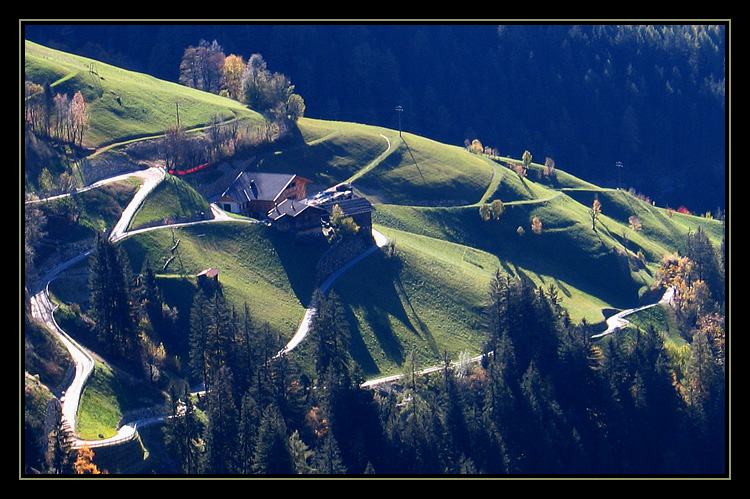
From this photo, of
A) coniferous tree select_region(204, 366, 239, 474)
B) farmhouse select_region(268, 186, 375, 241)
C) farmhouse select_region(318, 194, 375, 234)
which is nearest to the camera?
coniferous tree select_region(204, 366, 239, 474)

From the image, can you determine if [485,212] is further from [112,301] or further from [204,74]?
[204,74]

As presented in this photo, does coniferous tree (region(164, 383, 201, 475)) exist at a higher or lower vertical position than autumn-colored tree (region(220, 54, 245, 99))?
lower

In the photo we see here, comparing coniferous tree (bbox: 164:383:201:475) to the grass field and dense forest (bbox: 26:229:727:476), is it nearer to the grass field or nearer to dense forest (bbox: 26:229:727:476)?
dense forest (bbox: 26:229:727:476)

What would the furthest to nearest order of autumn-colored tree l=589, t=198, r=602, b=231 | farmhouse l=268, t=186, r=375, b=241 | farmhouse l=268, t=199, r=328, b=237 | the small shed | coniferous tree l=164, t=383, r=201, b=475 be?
autumn-colored tree l=589, t=198, r=602, b=231 → farmhouse l=268, t=186, r=375, b=241 → farmhouse l=268, t=199, r=328, b=237 → the small shed → coniferous tree l=164, t=383, r=201, b=475

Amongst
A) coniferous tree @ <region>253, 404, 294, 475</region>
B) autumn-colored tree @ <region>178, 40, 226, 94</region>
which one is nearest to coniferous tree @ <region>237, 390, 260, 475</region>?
coniferous tree @ <region>253, 404, 294, 475</region>

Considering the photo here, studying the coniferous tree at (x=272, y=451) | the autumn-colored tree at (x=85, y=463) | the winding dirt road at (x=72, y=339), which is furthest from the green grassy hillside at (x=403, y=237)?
the autumn-colored tree at (x=85, y=463)

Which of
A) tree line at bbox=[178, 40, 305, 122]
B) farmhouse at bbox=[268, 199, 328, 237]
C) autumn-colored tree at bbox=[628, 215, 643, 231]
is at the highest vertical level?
tree line at bbox=[178, 40, 305, 122]
